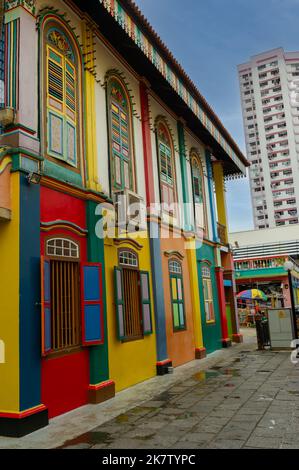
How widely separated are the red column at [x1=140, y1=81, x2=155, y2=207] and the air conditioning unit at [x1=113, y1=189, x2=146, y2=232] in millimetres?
939

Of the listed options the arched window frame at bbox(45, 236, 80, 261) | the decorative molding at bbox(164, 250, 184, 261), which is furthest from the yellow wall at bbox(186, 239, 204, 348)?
the arched window frame at bbox(45, 236, 80, 261)

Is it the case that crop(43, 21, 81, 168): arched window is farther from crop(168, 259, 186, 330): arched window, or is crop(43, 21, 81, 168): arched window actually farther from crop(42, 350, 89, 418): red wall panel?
crop(168, 259, 186, 330): arched window

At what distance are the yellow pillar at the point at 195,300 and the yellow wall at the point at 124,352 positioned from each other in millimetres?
2951

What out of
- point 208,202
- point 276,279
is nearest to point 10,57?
point 208,202

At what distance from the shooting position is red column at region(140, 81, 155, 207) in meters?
10.9

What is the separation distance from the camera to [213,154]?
17156mm

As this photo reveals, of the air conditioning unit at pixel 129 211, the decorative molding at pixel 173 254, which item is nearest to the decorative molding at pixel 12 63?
the air conditioning unit at pixel 129 211

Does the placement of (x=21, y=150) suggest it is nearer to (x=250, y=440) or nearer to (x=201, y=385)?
(x=250, y=440)

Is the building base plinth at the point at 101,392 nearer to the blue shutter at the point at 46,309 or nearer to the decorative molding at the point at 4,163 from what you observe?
the blue shutter at the point at 46,309

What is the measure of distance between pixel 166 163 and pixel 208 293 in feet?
15.7

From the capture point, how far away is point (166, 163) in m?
12.4

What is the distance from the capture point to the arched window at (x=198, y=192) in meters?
14.4

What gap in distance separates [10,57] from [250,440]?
654 centimetres

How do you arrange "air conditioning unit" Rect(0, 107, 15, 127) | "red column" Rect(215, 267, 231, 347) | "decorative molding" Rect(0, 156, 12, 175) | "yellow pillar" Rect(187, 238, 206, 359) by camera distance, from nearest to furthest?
1. "decorative molding" Rect(0, 156, 12, 175)
2. "air conditioning unit" Rect(0, 107, 15, 127)
3. "yellow pillar" Rect(187, 238, 206, 359)
4. "red column" Rect(215, 267, 231, 347)
